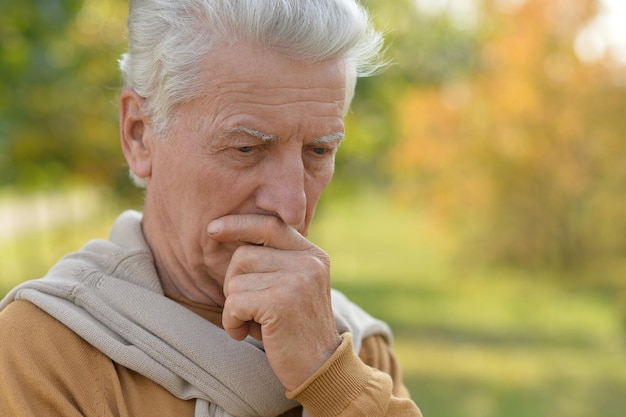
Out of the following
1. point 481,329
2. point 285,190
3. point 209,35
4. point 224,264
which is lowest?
point 481,329

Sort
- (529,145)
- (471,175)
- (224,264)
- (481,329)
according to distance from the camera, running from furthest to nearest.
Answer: (471,175) → (529,145) → (481,329) → (224,264)

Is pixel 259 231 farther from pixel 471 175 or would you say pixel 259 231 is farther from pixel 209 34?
pixel 471 175

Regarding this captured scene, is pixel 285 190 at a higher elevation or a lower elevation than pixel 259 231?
higher

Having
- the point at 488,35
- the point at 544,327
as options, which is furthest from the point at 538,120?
the point at 544,327

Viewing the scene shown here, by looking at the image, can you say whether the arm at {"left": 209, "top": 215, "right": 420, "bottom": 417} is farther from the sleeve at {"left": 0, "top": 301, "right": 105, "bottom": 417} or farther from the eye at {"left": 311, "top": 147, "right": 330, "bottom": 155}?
the sleeve at {"left": 0, "top": 301, "right": 105, "bottom": 417}

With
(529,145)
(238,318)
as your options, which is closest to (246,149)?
(238,318)

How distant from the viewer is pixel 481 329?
11344 millimetres

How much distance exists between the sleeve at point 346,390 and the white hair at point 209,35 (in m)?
0.69

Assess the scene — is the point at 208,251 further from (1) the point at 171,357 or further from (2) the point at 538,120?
(2) the point at 538,120

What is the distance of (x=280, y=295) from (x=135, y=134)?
1.99 feet

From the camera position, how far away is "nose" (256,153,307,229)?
2250 mm

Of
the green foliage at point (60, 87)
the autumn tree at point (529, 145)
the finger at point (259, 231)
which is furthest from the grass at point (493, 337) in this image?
the finger at point (259, 231)

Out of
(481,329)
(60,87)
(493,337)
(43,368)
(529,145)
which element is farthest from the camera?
(529,145)

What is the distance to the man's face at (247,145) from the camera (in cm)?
222
